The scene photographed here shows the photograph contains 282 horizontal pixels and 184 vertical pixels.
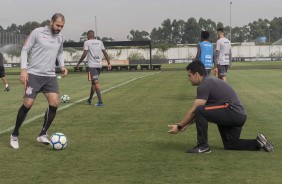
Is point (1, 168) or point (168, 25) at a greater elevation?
Result: point (168, 25)

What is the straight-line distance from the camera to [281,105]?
13.5m

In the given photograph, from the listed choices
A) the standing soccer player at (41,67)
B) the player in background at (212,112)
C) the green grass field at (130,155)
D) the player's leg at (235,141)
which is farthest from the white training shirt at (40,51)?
the player's leg at (235,141)

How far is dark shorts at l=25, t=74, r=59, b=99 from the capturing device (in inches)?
305

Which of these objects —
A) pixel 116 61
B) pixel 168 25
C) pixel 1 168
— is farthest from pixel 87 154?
pixel 168 25

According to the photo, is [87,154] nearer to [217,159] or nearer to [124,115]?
[217,159]

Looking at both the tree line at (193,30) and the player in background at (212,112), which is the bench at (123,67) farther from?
the tree line at (193,30)

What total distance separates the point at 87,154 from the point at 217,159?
187cm

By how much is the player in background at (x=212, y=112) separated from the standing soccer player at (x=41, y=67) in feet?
7.06

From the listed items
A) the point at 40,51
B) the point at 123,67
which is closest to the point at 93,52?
the point at 40,51

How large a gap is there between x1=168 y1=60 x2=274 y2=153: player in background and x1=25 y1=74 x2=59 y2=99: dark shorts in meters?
2.15

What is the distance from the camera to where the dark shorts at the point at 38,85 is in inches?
305

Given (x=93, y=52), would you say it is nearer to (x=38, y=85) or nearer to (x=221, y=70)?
(x=221, y=70)

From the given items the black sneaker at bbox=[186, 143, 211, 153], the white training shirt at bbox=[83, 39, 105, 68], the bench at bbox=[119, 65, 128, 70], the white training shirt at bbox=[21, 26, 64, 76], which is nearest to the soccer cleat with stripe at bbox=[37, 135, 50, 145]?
the white training shirt at bbox=[21, 26, 64, 76]

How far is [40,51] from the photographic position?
7.87 meters
